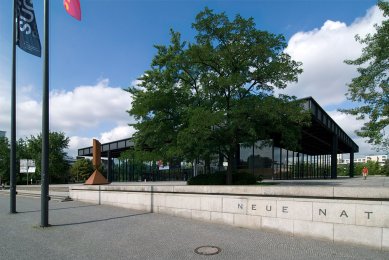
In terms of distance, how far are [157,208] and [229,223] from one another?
3535 millimetres

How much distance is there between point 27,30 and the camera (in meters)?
11.8

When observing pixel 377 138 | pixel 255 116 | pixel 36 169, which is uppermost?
pixel 255 116

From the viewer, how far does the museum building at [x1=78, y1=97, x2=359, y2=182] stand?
1122 inches

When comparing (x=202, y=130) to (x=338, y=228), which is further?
(x=202, y=130)

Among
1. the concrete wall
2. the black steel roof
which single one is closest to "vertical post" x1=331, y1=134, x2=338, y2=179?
→ the black steel roof

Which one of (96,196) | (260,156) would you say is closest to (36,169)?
(260,156)

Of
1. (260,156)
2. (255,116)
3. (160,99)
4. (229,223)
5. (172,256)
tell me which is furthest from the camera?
(260,156)

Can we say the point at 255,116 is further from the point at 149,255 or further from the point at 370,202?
the point at 149,255

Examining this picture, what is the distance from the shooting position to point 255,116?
15578 millimetres

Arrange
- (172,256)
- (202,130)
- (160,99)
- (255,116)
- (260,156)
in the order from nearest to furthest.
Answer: (172,256), (202,130), (255,116), (160,99), (260,156)

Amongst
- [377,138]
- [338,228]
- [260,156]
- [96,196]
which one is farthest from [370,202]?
[260,156]

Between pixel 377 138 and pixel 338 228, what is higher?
pixel 377 138

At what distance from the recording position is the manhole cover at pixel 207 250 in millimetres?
6461

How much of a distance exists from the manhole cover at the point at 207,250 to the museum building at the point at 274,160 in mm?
11303
